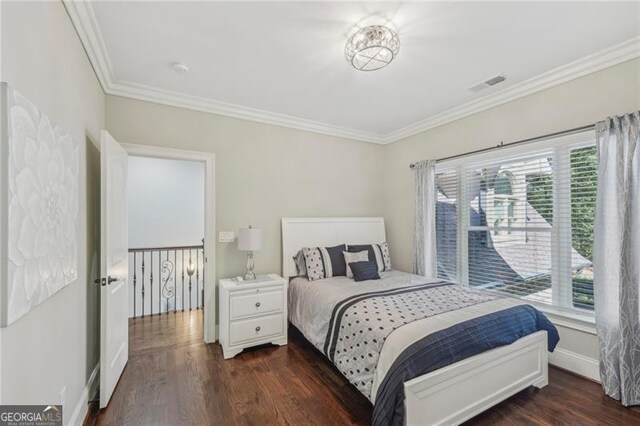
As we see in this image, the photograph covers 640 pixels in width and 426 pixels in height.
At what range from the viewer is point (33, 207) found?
1191 millimetres

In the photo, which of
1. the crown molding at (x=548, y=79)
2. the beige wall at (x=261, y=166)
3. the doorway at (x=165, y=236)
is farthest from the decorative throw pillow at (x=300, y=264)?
the crown molding at (x=548, y=79)

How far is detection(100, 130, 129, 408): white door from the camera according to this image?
207 cm

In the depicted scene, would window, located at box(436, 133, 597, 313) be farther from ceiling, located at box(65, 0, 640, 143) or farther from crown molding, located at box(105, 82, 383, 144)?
crown molding, located at box(105, 82, 383, 144)

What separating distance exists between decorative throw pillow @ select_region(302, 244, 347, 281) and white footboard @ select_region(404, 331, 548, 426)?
1.74 m

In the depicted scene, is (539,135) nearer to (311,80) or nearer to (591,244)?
(591,244)

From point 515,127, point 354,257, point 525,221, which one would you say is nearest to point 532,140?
point 515,127

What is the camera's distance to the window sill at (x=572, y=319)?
2381 millimetres

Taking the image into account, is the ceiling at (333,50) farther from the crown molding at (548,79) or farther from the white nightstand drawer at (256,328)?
the white nightstand drawer at (256,328)

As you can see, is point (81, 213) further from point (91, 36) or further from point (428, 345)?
point (428, 345)

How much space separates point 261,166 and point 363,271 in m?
1.76

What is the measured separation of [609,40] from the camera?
210 centimetres

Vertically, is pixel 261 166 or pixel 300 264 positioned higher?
pixel 261 166

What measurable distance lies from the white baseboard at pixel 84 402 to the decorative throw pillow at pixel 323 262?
80.1 inches

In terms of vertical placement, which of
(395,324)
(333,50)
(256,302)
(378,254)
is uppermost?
(333,50)
